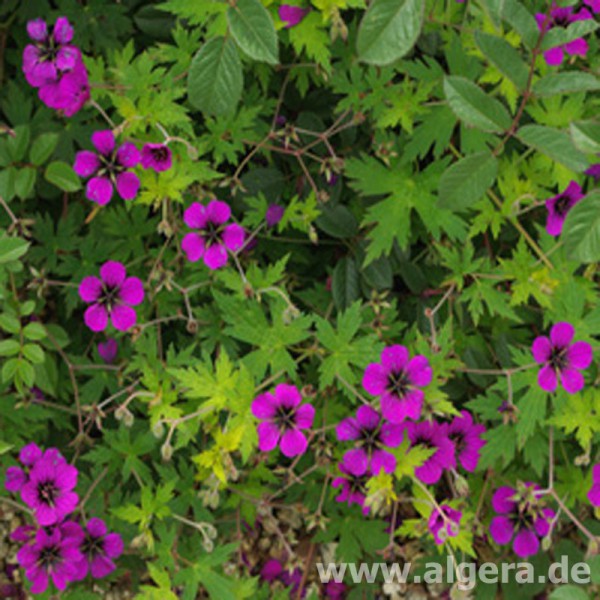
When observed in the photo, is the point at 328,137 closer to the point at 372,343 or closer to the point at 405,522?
the point at 372,343

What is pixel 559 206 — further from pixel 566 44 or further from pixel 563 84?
pixel 563 84

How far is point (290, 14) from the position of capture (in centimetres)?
156

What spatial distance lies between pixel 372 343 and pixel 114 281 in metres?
0.52

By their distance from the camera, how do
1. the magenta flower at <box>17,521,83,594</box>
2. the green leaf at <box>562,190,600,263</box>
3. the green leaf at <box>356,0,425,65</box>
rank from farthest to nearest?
the magenta flower at <box>17,521,83,594</box>
the green leaf at <box>562,190,600,263</box>
the green leaf at <box>356,0,425,65</box>

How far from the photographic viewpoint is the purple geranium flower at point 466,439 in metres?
1.71

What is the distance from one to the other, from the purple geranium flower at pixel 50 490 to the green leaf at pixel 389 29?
3.56 feet

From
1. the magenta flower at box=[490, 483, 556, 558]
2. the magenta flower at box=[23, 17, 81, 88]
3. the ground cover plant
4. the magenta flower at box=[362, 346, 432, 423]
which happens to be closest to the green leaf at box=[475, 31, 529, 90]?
the ground cover plant

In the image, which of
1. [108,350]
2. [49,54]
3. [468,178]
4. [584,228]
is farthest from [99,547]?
[584,228]

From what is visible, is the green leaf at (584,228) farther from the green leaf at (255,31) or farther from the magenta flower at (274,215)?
the magenta flower at (274,215)

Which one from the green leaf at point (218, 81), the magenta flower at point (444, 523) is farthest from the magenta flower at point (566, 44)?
the magenta flower at point (444, 523)

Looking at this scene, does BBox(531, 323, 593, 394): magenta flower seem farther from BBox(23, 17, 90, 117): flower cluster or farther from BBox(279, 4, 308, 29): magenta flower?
BBox(23, 17, 90, 117): flower cluster

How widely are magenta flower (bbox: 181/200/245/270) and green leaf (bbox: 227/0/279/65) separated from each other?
599 millimetres

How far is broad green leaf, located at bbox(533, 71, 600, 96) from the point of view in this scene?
3.38ft

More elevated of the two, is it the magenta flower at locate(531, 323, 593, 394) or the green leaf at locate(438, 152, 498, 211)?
the green leaf at locate(438, 152, 498, 211)
